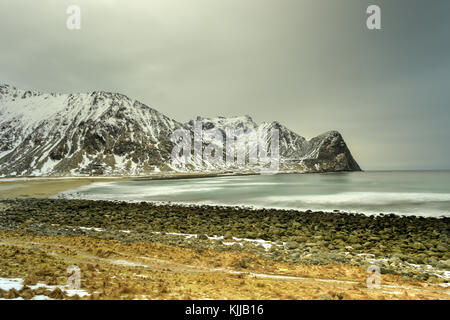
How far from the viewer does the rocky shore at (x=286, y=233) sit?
14.0 meters

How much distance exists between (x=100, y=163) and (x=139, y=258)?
18989 cm

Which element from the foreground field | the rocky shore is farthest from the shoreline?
the foreground field

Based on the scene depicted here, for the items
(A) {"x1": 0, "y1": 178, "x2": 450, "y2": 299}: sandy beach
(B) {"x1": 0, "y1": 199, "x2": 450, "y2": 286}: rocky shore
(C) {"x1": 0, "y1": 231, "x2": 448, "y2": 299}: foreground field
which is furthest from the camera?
(B) {"x1": 0, "y1": 199, "x2": 450, "y2": 286}: rocky shore

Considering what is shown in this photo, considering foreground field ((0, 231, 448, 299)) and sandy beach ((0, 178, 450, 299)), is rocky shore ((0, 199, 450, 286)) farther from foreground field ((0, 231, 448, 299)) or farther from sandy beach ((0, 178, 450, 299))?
foreground field ((0, 231, 448, 299))

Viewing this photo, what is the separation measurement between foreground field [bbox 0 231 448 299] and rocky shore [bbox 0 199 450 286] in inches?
62.6

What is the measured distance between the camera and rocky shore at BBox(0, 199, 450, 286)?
14.0 metres

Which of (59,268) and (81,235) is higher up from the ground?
(59,268)

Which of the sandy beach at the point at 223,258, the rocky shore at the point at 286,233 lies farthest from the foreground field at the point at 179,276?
the rocky shore at the point at 286,233

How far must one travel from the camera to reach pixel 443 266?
13.0m

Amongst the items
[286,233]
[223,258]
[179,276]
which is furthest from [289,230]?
[179,276]

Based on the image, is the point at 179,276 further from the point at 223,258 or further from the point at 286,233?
the point at 286,233

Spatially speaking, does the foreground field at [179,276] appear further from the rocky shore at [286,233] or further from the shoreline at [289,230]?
the shoreline at [289,230]
